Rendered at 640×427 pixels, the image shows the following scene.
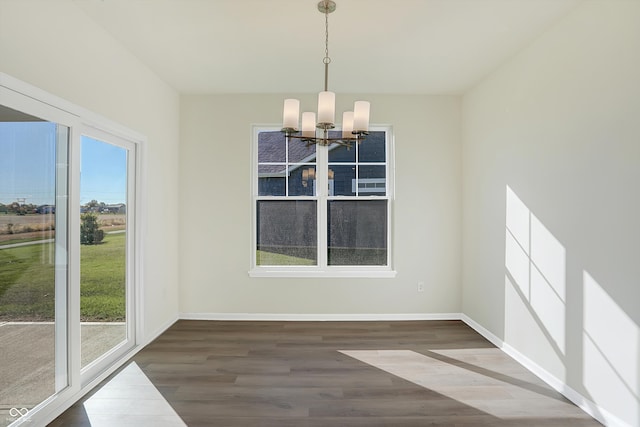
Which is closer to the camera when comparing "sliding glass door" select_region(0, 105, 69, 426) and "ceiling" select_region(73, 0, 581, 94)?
"sliding glass door" select_region(0, 105, 69, 426)

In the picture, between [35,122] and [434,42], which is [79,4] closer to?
[35,122]

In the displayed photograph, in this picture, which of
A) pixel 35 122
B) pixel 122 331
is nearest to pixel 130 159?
pixel 35 122

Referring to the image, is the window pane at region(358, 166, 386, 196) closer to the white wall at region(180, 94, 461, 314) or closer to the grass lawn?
the white wall at region(180, 94, 461, 314)

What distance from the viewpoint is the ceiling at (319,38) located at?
254 centimetres

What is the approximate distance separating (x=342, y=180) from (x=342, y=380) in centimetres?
244

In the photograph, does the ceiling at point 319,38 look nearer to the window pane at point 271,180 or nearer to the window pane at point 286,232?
the window pane at point 271,180

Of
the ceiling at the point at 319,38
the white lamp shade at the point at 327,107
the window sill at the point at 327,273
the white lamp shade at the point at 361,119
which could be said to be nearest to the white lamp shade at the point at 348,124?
the white lamp shade at the point at 361,119

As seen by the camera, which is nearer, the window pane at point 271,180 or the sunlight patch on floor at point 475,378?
the sunlight patch on floor at point 475,378

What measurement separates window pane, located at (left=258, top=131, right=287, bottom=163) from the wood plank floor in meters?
2.06

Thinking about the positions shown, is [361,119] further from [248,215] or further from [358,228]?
[248,215]

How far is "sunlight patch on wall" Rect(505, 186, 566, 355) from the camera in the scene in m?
2.69

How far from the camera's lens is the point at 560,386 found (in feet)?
8.80

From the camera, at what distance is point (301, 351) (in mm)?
3467

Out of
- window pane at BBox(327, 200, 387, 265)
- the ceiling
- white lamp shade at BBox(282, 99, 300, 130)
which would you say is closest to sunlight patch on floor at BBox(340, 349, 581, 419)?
window pane at BBox(327, 200, 387, 265)
